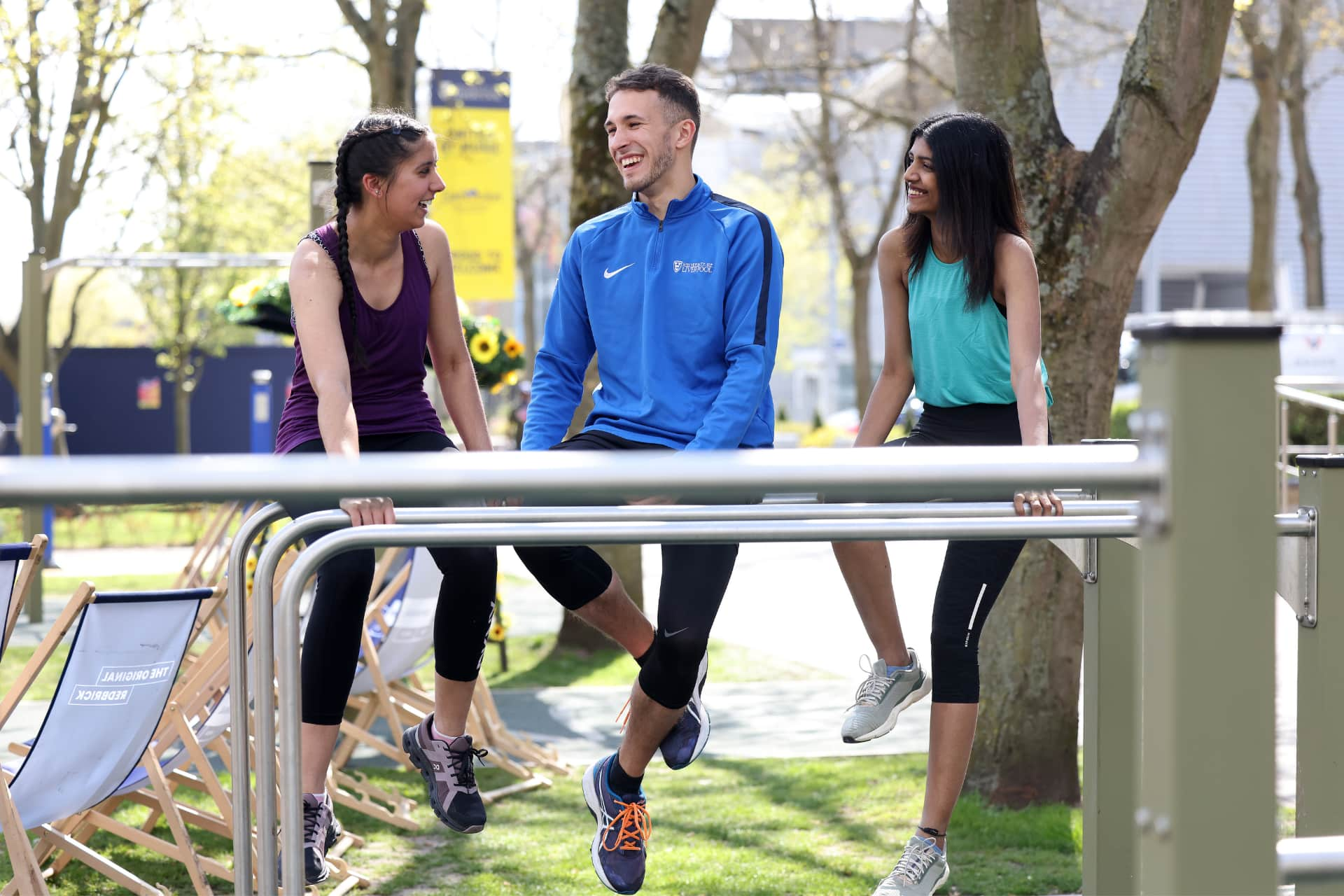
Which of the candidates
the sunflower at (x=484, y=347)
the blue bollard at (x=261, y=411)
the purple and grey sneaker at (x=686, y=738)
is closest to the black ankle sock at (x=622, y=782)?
the purple and grey sneaker at (x=686, y=738)

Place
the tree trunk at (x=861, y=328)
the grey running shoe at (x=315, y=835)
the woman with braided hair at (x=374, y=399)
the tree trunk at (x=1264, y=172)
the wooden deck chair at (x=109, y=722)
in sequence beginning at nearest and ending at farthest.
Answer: the grey running shoe at (x=315, y=835), the woman with braided hair at (x=374, y=399), the wooden deck chair at (x=109, y=722), the tree trunk at (x=1264, y=172), the tree trunk at (x=861, y=328)

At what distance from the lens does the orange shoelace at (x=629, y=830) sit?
371 cm

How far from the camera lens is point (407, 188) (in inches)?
146

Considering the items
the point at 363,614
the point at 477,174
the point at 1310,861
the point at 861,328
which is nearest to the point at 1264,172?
the point at 861,328

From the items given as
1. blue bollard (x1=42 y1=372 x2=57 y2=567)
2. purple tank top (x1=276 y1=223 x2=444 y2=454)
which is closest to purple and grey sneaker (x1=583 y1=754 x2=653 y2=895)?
purple tank top (x1=276 y1=223 x2=444 y2=454)

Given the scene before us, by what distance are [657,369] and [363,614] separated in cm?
97

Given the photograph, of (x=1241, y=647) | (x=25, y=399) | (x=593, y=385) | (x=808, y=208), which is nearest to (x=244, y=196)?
(x=808, y=208)

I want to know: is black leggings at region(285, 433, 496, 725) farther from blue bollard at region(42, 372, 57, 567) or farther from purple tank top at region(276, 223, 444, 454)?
blue bollard at region(42, 372, 57, 567)

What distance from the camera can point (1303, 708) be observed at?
3.51 m

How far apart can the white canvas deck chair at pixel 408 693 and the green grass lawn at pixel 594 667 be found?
1.91m

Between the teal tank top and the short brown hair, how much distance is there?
769mm

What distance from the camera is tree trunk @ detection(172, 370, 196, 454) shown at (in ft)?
88.1

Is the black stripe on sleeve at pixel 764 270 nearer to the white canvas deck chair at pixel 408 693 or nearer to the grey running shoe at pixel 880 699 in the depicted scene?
the grey running shoe at pixel 880 699

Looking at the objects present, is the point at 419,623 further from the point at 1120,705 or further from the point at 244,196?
the point at 244,196
